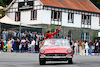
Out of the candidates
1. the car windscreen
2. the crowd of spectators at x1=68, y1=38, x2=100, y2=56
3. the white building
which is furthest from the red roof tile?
the car windscreen

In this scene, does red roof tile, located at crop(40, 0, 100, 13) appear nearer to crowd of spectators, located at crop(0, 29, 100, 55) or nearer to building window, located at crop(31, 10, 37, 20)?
building window, located at crop(31, 10, 37, 20)

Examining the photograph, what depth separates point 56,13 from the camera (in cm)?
5269

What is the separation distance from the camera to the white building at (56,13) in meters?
51.0

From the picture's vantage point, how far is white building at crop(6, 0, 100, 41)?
51000 mm

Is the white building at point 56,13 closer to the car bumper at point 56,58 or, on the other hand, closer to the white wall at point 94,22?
the white wall at point 94,22

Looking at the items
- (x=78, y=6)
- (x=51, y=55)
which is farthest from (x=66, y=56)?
(x=78, y=6)

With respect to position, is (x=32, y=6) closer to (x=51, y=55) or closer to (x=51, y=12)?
(x=51, y=12)

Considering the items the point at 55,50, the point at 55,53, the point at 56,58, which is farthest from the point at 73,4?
the point at 56,58

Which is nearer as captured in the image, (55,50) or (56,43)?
(55,50)

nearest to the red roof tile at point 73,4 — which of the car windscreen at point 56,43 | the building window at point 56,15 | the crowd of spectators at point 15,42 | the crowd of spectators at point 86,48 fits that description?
the building window at point 56,15

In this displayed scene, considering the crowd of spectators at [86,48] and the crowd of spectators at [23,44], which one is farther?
the crowd of spectators at [23,44]

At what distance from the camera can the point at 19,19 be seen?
179 feet

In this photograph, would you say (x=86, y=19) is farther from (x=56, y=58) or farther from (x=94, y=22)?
(x=56, y=58)

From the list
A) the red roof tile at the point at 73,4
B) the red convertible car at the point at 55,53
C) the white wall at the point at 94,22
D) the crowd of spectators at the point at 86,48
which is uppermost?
the red roof tile at the point at 73,4
